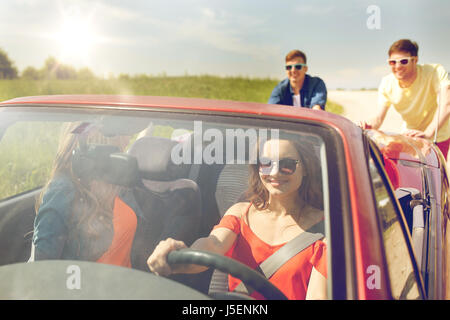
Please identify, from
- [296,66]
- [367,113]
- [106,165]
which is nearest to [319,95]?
[296,66]

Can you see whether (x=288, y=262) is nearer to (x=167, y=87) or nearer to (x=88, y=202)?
(x=88, y=202)

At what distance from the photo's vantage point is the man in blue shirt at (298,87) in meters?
4.47

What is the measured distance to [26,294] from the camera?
45.6 inches

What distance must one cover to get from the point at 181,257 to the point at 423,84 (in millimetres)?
3398

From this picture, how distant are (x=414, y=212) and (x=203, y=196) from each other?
1081mm

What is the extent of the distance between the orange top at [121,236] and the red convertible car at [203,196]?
2 centimetres

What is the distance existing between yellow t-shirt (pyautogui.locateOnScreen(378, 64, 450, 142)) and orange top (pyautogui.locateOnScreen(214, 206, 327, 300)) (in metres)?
2.84

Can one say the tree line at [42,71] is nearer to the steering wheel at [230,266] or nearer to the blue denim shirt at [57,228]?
the blue denim shirt at [57,228]

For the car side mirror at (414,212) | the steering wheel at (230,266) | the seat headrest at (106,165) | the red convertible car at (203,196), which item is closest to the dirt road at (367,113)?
the car side mirror at (414,212)

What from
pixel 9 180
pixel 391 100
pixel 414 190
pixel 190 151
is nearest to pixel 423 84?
pixel 391 100

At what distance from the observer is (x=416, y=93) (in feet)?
12.9

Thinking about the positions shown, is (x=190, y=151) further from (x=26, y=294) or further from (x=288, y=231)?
(x=26, y=294)

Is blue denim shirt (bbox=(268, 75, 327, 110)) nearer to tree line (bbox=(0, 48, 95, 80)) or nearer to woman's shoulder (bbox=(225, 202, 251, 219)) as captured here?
woman's shoulder (bbox=(225, 202, 251, 219))

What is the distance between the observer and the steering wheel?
1.18 meters
